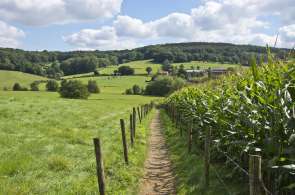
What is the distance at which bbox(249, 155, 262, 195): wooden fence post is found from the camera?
206 inches

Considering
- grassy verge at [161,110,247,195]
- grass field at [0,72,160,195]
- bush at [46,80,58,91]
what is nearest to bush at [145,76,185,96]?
bush at [46,80,58,91]

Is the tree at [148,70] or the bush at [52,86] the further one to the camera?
the tree at [148,70]

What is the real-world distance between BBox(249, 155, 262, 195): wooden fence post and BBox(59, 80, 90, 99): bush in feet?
256

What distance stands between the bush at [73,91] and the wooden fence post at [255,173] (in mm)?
78079

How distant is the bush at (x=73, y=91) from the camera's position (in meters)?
82.3

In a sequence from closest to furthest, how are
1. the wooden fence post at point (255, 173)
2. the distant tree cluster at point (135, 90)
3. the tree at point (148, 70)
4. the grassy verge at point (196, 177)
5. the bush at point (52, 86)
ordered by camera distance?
the wooden fence post at point (255, 173)
the grassy verge at point (196, 177)
the bush at point (52, 86)
the distant tree cluster at point (135, 90)
the tree at point (148, 70)

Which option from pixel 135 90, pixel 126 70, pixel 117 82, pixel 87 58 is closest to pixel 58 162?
pixel 135 90

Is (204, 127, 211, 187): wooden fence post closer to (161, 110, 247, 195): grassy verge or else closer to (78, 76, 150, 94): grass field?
(161, 110, 247, 195): grassy verge

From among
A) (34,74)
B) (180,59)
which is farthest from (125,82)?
(180,59)

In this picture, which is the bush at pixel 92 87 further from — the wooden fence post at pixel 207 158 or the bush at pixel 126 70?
the wooden fence post at pixel 207 158

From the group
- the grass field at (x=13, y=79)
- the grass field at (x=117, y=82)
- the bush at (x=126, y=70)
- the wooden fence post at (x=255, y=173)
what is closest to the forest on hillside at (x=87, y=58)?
the grass field at (x=13, y=79)

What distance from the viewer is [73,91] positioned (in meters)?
82.5

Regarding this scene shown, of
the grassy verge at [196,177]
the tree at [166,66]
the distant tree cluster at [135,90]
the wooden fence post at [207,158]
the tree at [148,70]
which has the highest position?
the tree at [166,66]

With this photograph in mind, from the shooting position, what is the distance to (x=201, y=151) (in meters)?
14.2
